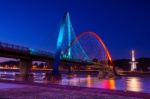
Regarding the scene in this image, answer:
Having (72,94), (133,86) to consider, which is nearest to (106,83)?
(133,86)

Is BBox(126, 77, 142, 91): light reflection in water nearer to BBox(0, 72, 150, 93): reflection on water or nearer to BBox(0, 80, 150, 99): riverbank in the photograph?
BBox(0, 72, 150, 93): reflection on water

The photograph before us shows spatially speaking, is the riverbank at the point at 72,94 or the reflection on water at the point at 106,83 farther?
the reflection on water at the point at 106,83

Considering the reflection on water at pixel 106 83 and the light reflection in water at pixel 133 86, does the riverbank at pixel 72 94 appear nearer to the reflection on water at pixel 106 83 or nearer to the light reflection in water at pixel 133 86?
the reflection on water at pixel 106 83

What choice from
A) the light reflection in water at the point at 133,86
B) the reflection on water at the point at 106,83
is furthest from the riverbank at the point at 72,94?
the light reflection in water at the point at 133,86

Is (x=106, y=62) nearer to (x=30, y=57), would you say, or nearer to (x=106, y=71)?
(x=106, y=71)

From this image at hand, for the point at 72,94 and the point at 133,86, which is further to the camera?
the point at 133,86

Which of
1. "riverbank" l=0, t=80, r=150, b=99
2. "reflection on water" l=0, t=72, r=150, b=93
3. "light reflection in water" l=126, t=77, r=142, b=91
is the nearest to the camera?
"riverbank" l=0, t=80, r=150, b=99

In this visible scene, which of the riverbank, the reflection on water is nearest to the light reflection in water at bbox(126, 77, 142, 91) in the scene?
the reflection on water

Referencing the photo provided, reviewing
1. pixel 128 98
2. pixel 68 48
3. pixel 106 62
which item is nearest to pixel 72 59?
pixel 68 48

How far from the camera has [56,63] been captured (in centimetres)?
6312

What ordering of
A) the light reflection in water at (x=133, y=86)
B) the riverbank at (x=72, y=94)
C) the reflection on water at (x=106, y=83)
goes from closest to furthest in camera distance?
the riverbank at (x=72, y=94), the light reflection in water at (x=133, y=86), the reflection on water at (x=106, y=83)

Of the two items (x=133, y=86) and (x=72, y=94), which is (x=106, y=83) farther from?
(x=72, y=94)

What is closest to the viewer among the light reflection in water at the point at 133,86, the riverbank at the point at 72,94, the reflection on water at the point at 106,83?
the riverbank at the point at 72,94

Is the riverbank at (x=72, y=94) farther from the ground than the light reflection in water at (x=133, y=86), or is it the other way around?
the riverbank at (x=72, y=94)
